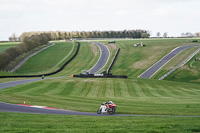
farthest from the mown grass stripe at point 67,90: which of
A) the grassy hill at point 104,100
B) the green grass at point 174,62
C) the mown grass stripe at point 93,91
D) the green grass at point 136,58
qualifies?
the green grass at point 136,58

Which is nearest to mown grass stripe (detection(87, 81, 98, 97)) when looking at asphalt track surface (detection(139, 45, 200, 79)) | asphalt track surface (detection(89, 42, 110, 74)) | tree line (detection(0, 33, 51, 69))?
asphalt track surface (detection(139, 45, 200, 79))

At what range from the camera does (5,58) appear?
346 feet

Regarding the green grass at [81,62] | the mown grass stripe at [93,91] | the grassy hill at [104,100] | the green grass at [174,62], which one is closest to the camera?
the grassy hill at [104,100]

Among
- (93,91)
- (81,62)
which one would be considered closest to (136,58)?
(81,62)

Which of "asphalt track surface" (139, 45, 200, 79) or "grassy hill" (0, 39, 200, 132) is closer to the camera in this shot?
"grassy hill" (0, 39, 200, 132)

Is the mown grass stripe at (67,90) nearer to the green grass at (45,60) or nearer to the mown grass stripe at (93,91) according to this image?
the mown grass stripe at (93,91)

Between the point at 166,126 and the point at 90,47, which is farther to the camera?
the point at 90,47

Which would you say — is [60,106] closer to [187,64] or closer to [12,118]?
[12,118]

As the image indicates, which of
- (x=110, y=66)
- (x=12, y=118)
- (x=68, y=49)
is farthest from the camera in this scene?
(x=68, y=49)

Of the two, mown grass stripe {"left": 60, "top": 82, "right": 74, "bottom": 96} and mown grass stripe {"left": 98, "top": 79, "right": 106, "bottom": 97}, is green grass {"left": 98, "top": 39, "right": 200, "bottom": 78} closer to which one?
mown grass stripe {"left": 98, "top": 79, "right": 106, "bottom": 97}

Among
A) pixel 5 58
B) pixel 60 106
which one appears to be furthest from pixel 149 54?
pixel 60 106

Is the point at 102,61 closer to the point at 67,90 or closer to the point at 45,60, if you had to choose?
the point at 45,60

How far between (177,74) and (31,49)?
281ft

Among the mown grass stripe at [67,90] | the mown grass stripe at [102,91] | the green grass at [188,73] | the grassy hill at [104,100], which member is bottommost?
the green grass at [188,73]
